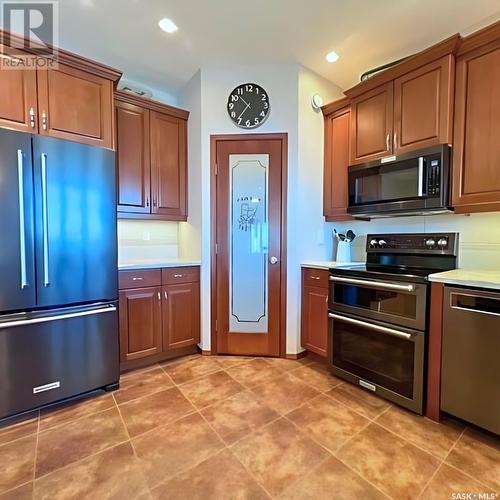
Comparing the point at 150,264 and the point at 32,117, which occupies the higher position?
the point at 32,117

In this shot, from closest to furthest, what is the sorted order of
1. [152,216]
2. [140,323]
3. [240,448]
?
[240,448]
[140,323]
[152,216]

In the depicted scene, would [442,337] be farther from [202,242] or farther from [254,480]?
[202,242]

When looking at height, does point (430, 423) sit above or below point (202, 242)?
below

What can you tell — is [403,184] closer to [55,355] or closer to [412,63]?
[412,63]

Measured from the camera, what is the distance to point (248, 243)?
2.82 m

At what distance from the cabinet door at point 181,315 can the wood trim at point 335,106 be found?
2135 millimetres

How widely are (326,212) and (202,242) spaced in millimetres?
1284

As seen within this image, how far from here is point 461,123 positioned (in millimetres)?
1979

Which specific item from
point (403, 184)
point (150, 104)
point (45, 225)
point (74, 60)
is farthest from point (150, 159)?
point (403, 184)

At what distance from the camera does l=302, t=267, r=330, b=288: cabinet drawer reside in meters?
2.60

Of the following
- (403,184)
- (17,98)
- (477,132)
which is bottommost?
(403,184)

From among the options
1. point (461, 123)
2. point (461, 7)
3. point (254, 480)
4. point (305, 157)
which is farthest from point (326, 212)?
point (254, 480)

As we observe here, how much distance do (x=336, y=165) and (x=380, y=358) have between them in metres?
1.77

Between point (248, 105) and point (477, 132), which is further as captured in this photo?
point (248, 105)
